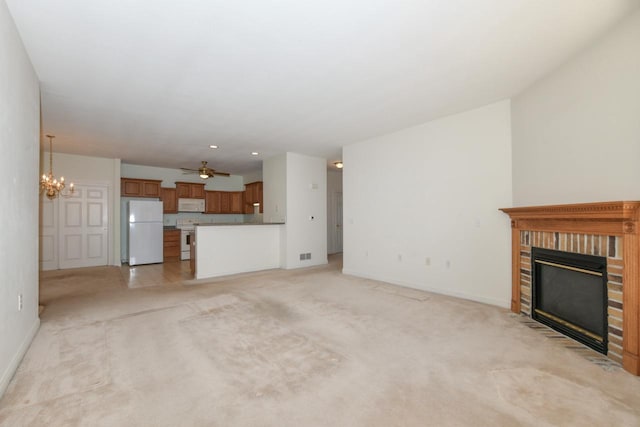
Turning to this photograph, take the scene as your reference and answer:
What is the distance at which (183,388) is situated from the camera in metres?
2.00

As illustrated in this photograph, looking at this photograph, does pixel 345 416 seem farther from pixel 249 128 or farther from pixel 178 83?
pixel 249 128

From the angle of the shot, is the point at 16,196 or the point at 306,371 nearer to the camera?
the point at 306,371

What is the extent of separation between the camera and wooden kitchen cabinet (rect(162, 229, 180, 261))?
803cm

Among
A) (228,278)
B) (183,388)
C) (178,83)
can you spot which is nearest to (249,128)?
(178,83)

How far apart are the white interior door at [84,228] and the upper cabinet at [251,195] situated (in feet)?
11.9

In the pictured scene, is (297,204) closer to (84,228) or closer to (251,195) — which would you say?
(251,195)

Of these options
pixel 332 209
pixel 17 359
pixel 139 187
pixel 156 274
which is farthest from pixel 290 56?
pixel 139 187

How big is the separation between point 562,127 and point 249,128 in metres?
4.09

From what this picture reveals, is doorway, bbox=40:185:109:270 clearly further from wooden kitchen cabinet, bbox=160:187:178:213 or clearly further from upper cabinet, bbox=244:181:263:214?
upper cabinet, bbox=244:181:263:214

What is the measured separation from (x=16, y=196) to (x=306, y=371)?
8.78 feet

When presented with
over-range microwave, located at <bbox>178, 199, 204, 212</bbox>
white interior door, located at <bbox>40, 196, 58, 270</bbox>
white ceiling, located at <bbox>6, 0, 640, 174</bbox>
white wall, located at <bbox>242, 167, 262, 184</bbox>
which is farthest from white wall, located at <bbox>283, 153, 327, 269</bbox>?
white interior door, located at <bbox>40, 196, 58, 270</bbox>

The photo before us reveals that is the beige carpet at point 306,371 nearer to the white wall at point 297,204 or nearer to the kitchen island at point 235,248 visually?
the kitchen island at point 235,248

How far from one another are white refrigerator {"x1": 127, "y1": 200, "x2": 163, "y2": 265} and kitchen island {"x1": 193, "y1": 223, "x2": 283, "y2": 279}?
247cm

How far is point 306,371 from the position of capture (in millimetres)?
2205
